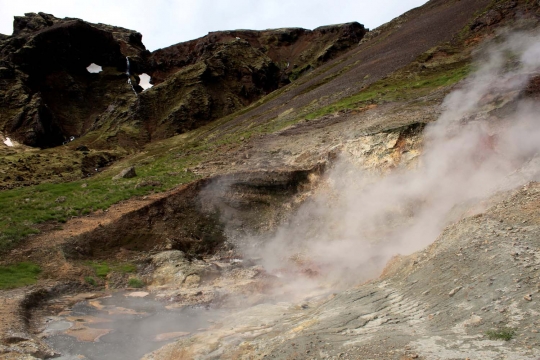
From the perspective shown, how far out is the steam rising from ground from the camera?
485 inches

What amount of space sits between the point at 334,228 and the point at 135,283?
308 inches

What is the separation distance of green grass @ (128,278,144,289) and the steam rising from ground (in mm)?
4760

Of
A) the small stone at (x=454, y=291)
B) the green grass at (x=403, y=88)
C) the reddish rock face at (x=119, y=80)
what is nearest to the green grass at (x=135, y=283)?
the small stone at (x=454, y=291)

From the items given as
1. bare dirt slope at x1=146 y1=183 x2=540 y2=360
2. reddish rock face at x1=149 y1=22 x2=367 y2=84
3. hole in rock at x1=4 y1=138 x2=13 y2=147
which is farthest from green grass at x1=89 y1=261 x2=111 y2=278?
reddish rock face at x1=149 y1=22 x2=367 y2=84

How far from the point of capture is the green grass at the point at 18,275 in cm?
1316

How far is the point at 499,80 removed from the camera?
17.9 metres

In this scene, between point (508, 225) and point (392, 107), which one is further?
point (392, 107)

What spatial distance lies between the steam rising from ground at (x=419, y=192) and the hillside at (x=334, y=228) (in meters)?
0.07

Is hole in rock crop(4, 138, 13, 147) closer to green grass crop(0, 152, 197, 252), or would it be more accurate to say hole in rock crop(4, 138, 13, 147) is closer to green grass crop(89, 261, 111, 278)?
green grass crop(0, 152, 197, 252)

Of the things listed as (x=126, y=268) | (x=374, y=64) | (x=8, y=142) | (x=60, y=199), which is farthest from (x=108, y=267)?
(x=8, y=142)

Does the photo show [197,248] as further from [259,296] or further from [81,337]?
[81,337]

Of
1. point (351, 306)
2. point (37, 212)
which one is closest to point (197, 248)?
point (37, 212)

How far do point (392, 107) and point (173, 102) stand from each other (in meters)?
41.9

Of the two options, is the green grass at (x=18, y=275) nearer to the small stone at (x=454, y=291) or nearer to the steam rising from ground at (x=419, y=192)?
the steam rising from ground at (x=419, y=192)
